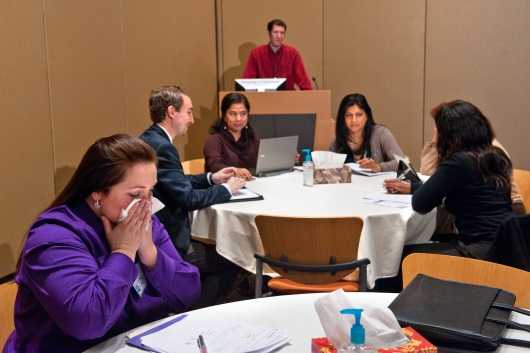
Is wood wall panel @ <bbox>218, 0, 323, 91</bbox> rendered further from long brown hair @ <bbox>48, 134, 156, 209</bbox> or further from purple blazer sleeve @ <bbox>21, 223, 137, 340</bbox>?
purple blazer sleeve @ <bbox>21, 223, 137, 340</bbox>

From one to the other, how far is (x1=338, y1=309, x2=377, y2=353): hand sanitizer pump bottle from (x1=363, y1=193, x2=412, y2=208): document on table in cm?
194

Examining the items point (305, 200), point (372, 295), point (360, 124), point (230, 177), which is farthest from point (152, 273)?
point (360, 124)

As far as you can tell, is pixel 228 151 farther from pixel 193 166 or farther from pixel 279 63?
pixel 279 63

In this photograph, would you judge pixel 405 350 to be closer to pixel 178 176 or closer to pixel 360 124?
pixel 178 176

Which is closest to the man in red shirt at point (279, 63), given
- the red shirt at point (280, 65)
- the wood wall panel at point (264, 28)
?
the red shirt at point (280, 65)

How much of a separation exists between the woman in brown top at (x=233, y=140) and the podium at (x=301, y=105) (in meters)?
0.87

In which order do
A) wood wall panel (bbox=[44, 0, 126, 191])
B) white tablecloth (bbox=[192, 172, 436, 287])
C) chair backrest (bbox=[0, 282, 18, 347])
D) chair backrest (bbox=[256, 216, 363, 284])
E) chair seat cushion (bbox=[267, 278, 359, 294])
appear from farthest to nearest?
wood wall panel (bbox=[44, 0, 126, 191]) → white tablecloth (bbox=[192, 172, 436, 287]) → chair seat cushion (bbox=[267, 278, 359, 294]) → chair backrest (bbox=[256, 216, 363, 284]) → chair backrest (bbox=[0, 282, 18, 347])

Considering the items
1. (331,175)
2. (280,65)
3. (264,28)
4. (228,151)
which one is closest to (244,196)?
(331,175)

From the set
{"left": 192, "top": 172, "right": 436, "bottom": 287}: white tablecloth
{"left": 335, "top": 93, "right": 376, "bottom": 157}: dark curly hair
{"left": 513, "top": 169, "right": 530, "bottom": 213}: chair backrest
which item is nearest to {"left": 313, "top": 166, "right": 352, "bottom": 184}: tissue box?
{"left": 192, "top": 172, "right": 436, "bottom": 287}: white tablecloth

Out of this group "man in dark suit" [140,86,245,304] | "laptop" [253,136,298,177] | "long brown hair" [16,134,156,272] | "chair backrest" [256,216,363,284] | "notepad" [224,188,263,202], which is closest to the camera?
"long brown hair" [16,134,156,272]

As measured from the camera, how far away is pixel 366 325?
1273 mm

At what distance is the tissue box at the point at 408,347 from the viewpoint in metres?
1.27

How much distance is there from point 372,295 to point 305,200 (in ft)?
5.02

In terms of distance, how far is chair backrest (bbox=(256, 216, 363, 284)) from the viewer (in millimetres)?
2639
